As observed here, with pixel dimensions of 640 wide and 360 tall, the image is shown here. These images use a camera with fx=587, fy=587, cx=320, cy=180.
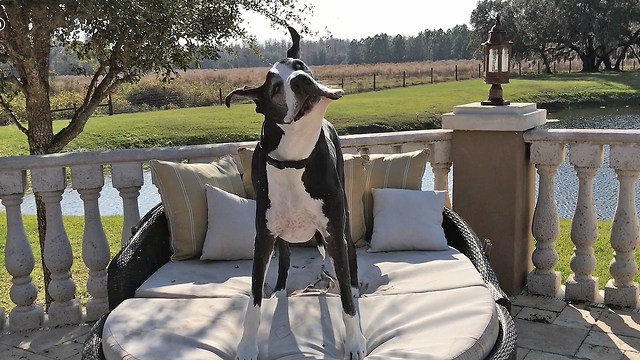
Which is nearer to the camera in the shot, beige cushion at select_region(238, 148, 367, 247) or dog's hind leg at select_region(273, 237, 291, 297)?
dog's hind leg at select_region(273, 237, 291, 297)

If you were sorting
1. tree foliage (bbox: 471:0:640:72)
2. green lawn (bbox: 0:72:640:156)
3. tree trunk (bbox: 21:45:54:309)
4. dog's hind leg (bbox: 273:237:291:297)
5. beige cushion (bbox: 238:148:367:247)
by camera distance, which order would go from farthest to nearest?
tree foliage (bbox: 471:0:640:72) → green lawn (bbox: 0:72:640:156) → tree trunk (bbox: 21:45:54:309) → beige cushion (bbox: 238:148:367:247) → dog's hind leg (bbox: 273:237:291:297)

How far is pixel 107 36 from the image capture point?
13.8 feet

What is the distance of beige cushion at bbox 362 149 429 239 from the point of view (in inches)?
135

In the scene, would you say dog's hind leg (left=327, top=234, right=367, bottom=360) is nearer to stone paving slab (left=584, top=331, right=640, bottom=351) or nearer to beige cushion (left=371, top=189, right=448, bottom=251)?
beige cushion (left=371, top=189, right=448, bottom=251)

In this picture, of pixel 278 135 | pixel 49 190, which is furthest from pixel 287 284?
pixel 49 190

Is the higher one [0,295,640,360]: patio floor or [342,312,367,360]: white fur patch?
[342,312,367,360]: white fur patch

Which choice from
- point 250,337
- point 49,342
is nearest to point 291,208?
point 250,337

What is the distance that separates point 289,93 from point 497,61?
265cm

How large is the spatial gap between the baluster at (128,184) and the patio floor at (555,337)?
0.64 m

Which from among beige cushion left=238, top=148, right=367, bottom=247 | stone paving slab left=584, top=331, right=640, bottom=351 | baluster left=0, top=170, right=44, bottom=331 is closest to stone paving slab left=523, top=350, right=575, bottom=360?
stone paving slab left=584, top=331, right=640, bottom=351

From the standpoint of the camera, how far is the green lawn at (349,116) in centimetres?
1622

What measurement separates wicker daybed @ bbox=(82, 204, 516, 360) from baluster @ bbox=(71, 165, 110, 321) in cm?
40

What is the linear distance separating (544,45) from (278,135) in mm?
35275

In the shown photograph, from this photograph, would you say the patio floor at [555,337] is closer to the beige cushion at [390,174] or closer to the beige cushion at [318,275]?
the beige cushion at [318,275]
